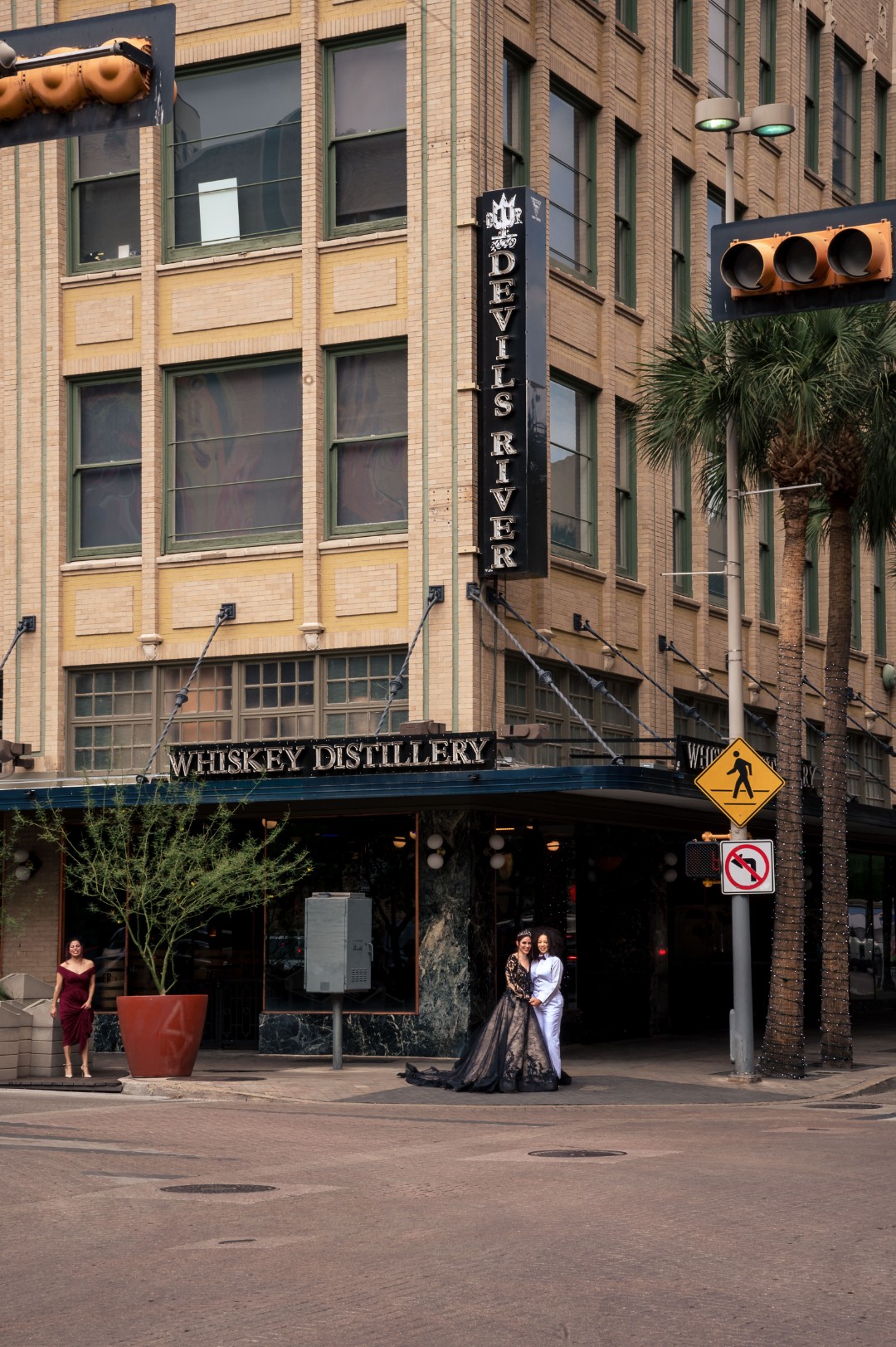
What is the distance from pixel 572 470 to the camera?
28406 millimetres

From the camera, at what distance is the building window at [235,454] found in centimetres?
2705

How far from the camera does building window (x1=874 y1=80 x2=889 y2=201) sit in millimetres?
43094

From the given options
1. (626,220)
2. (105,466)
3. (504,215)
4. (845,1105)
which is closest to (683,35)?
(626,220)

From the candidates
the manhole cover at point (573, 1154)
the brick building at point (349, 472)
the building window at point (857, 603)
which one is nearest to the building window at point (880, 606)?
the building window at point (857, 603)

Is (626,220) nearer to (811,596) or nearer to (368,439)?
(368,439)

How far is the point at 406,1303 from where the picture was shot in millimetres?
8859

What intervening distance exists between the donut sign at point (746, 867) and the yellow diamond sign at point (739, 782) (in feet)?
0.97

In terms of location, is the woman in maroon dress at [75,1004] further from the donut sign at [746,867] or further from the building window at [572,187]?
the building window at [572,187]

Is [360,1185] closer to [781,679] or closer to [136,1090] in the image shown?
[136,1090]

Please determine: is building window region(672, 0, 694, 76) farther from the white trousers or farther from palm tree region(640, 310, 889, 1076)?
the white trousers

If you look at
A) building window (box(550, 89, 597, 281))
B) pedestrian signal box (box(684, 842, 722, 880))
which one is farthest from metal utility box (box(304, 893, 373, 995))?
building window (box(550, 89, 597, 281))

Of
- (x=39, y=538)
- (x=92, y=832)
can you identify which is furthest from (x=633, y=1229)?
(x=39, y=538)

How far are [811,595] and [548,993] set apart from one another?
19.4 meters

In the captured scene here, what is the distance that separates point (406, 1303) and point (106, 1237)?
248 centimetres
